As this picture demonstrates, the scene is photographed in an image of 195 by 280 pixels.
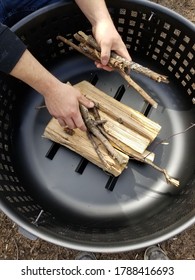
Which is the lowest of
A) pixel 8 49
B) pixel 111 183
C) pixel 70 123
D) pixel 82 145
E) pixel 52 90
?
pixel 111 183

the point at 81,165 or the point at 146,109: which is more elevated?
the point at 146,109

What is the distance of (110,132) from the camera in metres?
1.18

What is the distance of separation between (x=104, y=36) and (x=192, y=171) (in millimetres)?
560

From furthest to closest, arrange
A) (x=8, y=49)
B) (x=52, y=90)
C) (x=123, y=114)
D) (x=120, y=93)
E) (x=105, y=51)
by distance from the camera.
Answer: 1. (x=120, y=93)
2. (x=123, y=114)
3. (x=105, y=51)
4. (x=52, y=90)
5. (x=8, y=49)

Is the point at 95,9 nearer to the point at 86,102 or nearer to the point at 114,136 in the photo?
the point at 86,102

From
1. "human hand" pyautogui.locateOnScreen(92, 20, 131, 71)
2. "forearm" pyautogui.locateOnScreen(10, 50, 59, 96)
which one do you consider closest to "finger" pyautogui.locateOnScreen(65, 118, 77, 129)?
"forearm" pyautogui.locateOnScreen(10, 50, 59, 96)

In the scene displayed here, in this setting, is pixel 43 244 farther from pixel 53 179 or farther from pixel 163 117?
pixel 163 117

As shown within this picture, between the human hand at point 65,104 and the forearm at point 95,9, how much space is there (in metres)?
0.26

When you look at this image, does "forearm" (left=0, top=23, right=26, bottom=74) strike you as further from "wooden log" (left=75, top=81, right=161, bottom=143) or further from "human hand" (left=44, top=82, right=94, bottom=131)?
"wooden log" (left=75, top=81, right=161, bottom=143)

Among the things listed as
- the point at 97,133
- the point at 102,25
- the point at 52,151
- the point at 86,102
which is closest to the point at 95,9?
the point at 102,25

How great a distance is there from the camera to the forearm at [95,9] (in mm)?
1104

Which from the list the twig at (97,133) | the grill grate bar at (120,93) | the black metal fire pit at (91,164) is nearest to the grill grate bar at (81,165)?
the black metal fire pit at (91,164)

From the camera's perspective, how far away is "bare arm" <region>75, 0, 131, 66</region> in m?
1.11

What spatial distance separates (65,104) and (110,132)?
222mm
